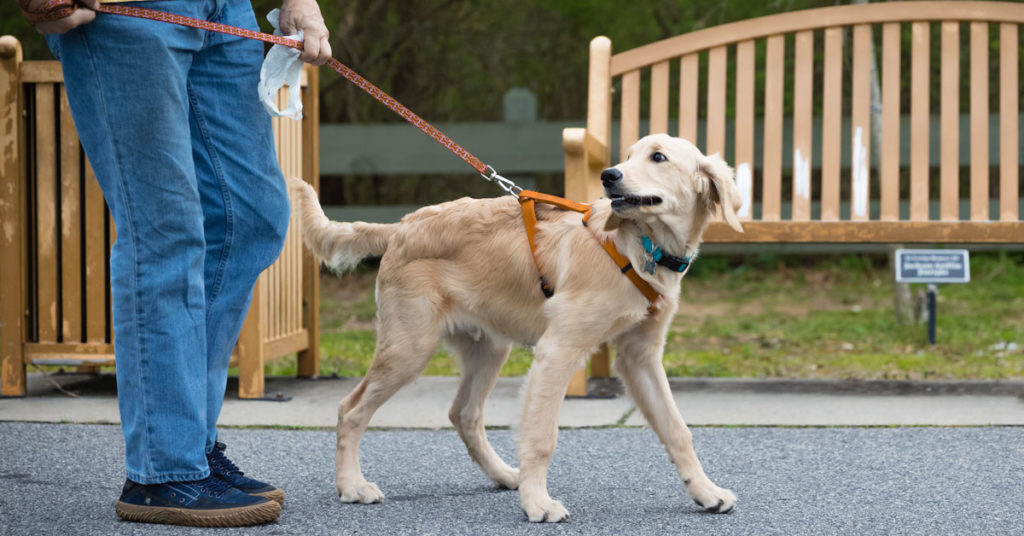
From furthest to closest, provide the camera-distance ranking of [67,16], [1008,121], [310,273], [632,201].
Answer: [310,273], [1008,121], [632,201], [67,16]

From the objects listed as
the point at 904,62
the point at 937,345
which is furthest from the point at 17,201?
the point at 904,62

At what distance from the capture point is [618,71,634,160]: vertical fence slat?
4.41m

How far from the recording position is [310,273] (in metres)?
4.66

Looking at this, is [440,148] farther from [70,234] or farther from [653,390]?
[653,390]

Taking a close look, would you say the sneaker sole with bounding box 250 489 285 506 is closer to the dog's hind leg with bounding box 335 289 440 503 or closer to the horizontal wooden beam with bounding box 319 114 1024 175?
the dog's hind leg with bounding box 335 289 440 503

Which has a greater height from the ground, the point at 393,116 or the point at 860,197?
the point at 393,116

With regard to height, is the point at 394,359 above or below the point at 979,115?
below

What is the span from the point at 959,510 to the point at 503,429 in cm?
151

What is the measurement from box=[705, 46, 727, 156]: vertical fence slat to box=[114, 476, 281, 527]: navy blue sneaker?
2742mm

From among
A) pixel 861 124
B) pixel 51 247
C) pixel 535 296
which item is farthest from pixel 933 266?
pixel 51 247

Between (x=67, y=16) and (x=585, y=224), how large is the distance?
129cm

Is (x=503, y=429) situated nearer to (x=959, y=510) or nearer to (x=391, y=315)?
(x=391, y=315)

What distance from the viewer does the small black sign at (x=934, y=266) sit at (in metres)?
4.73

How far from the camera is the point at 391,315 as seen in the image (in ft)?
8.85
